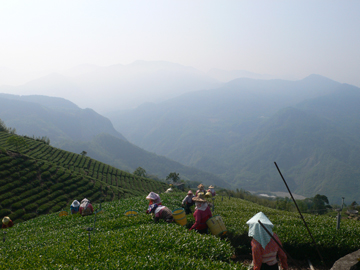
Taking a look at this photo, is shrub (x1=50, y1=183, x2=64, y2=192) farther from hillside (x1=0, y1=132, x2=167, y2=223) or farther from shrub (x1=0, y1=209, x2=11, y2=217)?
shrub (x1=0, y1=209, x2=11, y2=217)

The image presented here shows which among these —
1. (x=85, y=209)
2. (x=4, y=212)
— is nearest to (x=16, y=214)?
(x=4, y=212)

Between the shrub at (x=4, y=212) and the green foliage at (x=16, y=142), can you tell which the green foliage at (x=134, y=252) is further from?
the green foliage at (x=16, y=142)

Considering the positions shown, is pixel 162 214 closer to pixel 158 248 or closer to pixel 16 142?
pixel 158 248

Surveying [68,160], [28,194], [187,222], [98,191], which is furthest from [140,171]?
[187,222]

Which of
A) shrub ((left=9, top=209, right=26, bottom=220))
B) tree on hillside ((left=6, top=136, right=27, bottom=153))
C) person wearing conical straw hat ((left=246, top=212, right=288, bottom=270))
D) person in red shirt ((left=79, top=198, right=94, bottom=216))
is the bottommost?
shrub ((left=9, top=209, right=26, bottom=220))

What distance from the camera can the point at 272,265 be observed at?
633cm

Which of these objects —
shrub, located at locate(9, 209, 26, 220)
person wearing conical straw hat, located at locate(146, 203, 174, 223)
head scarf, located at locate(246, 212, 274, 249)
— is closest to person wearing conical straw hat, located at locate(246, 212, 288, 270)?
head scarf, located at locate(246, 212, 274, 249)

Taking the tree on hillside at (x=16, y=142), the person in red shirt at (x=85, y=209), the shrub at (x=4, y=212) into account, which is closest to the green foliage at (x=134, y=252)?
the person in red shirt at (x=85, y=209)

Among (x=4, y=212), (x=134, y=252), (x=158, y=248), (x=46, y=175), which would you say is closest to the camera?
(x=134, y=252)

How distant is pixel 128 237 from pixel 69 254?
214 centimetres

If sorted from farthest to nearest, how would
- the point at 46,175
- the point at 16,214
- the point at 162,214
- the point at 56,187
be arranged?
the point at 46,175 → the point at 56,187 → the point at 16,214 → the point at 162,214

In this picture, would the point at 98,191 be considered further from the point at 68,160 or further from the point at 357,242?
the point at 357,242

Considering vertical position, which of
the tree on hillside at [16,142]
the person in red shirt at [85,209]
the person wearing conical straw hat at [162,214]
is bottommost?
the person in red shirt at [85,209]

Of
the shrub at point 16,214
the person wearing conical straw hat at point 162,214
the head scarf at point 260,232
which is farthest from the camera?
the shrub at point 16,214
